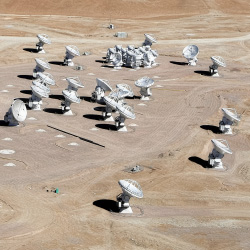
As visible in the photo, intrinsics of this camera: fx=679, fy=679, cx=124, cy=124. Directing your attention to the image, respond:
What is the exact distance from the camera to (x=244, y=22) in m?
179

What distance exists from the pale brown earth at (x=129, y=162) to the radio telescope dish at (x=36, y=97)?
2447 mm

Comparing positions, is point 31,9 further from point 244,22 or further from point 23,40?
point 244,22

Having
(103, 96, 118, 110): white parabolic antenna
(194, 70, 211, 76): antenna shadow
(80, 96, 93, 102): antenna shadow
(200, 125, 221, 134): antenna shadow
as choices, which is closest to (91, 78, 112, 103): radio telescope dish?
(80, 96, 93, 102): antenna shadow

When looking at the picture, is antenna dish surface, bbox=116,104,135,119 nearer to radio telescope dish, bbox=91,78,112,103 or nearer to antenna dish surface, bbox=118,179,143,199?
radio telescope dish, bbox=91,78,112,103

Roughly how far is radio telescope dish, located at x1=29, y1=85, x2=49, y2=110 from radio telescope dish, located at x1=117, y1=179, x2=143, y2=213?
34.3 m

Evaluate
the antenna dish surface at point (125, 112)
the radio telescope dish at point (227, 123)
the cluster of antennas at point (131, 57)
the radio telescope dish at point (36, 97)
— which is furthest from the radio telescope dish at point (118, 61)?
the antenna dish surface at point (125, 112)

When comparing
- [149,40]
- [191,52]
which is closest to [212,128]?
[191,52]

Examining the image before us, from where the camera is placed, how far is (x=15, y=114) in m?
85.7

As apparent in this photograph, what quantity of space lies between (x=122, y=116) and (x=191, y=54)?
51188mm

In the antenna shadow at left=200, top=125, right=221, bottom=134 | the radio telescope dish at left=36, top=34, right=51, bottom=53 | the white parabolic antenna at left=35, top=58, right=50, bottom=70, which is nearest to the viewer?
the antenna shadow at left=200, top=125, right=221, bottom=134

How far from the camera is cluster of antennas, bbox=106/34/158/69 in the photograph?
419 ft

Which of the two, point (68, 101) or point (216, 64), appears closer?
point (68, 101)

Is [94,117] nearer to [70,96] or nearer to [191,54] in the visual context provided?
[70,96]

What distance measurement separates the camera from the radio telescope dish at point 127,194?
6247 centimetres
